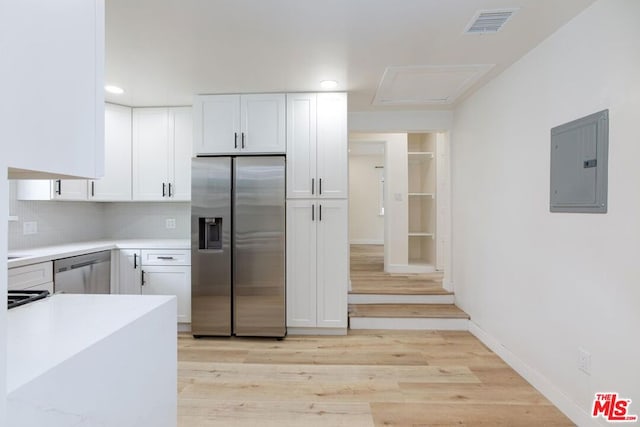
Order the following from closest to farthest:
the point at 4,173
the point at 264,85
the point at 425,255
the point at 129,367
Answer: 1. the point at 4,173
2. the point at 129,367
3. the point at 264,85
4. the point at 425,255

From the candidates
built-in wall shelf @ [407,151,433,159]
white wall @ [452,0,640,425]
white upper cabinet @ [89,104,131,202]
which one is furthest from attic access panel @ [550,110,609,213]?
white upper cabinet @ [89,104,131,202]

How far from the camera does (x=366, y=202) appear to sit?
9.01 meters

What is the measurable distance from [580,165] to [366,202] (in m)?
7.03

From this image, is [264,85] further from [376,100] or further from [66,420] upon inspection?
[66,420]

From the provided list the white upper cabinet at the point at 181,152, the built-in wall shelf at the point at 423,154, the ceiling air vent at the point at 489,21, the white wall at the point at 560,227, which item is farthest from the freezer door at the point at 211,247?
the built-in wall shelf at the point at 423,154

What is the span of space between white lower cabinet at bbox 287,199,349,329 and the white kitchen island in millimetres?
2024

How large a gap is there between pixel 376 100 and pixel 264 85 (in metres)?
1.14

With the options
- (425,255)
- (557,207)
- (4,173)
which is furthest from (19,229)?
(425,255)

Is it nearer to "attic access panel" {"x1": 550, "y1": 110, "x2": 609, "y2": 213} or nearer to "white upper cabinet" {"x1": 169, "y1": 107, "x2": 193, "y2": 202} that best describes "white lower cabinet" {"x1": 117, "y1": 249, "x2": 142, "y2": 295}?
"white upper cabinet" {"x1": 169, "y1": 107, "x2": 193, "y2": 202}

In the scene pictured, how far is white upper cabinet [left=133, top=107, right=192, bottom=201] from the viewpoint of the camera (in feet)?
12.1

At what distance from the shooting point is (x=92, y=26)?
0.93 meters

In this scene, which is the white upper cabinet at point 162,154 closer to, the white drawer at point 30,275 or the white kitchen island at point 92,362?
the white drawer at point 30,275

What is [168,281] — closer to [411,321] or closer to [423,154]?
[411,321]

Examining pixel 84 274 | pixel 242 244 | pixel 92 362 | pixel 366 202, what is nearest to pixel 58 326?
pixel 92 362
